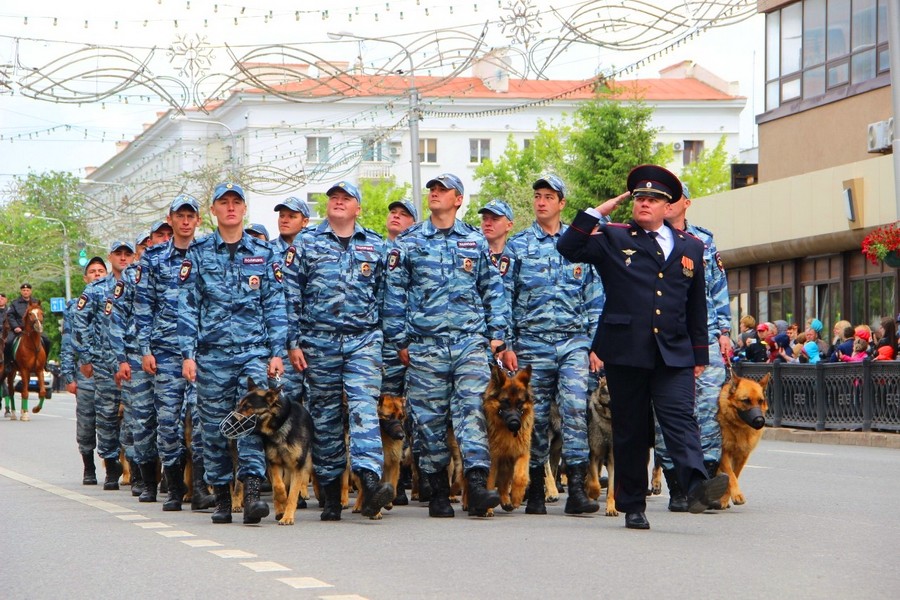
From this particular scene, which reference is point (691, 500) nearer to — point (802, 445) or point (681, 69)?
point (802, 445)

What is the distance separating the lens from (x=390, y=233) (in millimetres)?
14547

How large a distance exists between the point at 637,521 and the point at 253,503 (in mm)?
2566

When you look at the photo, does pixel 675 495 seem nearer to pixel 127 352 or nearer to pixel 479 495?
Result: pixel 479 495

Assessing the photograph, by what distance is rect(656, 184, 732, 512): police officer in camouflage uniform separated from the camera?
12.0 metres

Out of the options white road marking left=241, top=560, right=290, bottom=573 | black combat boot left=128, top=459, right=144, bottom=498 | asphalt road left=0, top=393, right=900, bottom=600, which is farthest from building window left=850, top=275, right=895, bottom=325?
white road marking left=241, top=560, right=290, bottom=573

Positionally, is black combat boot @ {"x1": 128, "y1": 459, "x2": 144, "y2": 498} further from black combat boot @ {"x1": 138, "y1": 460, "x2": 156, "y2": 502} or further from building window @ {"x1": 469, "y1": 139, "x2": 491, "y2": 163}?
building window @ {"x1": 469, "y1": 139, "x2": 491, "y2": 163}

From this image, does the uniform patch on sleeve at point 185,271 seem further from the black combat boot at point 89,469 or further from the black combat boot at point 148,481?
the black combat boot at point 89,469

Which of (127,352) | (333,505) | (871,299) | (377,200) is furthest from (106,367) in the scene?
(377,200)

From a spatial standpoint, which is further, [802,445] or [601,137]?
[601,137]

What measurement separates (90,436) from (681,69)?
97.9 m

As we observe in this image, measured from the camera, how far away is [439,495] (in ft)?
38.1

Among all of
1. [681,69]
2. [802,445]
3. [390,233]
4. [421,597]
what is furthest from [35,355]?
[681,69]

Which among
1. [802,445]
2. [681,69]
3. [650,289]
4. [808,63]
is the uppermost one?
[681,69]

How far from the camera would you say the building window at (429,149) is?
327 feet
